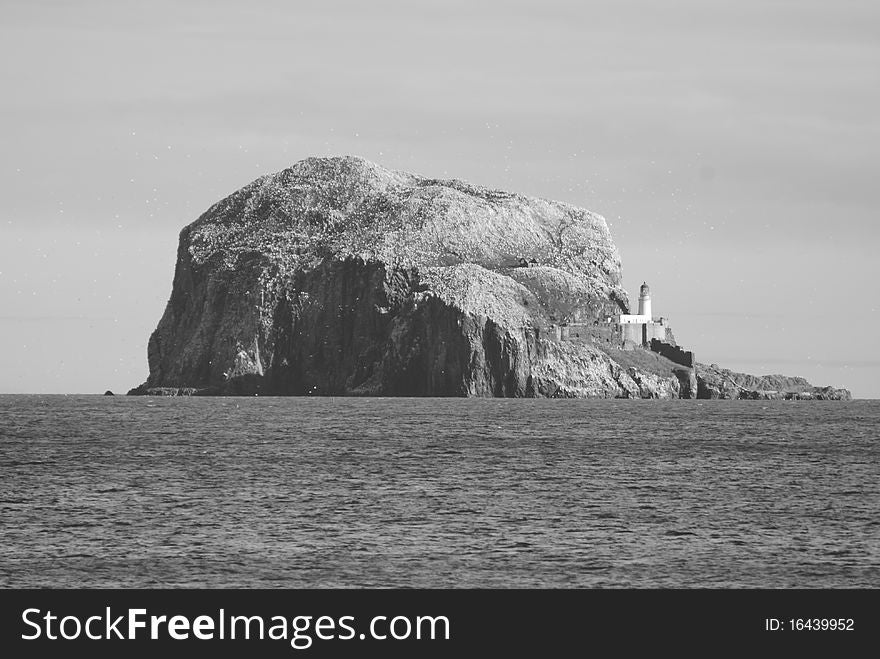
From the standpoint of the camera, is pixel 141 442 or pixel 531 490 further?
pixel 141 442

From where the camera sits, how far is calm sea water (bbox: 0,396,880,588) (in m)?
41.9

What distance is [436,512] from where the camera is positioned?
2234 inches

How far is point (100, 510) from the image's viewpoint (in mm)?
56500

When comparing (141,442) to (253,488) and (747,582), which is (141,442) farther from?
(747,582)

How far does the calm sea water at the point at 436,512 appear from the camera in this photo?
4194cm
